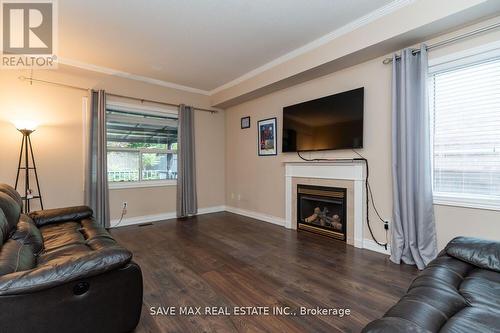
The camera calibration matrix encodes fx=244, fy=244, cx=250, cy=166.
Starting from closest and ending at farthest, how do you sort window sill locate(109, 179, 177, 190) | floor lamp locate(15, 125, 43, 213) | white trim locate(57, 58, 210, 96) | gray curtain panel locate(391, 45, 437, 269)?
gray curtain panel locate(391, 45, 437, 269) → floor lamp locate(15, 125, 43, 213) → white trim locate(57, 58, 210, 96) → window sill locate(109, 179, 177, 190)

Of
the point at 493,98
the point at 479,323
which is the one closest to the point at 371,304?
the point at 479,323

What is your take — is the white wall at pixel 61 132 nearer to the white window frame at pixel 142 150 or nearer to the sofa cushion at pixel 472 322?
the white window frame at pixel 142 150

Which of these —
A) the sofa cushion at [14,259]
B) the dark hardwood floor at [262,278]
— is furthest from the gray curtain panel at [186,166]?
the sofa cushion at [14,259]

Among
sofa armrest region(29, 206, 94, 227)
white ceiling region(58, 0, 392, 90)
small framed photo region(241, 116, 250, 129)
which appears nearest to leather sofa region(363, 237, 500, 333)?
white ceiling region(58, 0, 392, 90)

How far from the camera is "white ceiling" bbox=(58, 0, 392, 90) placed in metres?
2.51

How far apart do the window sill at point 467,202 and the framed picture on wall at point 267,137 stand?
8.19 ft

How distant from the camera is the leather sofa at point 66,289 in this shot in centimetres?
116

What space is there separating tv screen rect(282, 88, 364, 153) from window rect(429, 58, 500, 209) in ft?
2.65

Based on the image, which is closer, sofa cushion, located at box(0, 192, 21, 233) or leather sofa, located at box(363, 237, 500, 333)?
leather sofa, located at box(363, 237, 500, 333)

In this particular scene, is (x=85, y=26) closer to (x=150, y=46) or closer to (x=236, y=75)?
(x=150, y=46)

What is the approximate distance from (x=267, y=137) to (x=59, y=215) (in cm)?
326

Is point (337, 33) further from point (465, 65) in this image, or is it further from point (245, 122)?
point (245, 122)

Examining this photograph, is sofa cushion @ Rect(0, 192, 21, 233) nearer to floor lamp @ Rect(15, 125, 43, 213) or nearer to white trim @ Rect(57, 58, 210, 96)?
floor lamp @ Rect(15, 125, 43, 213)

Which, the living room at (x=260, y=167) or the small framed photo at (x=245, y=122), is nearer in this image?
the living room at (x=260, y=167)
